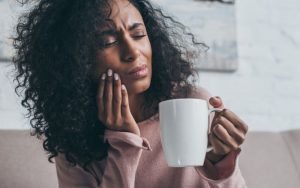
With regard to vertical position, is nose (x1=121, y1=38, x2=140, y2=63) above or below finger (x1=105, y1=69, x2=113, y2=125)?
above

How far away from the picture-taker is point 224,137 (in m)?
0.72

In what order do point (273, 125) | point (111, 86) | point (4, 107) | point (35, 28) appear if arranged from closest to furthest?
1. point (111, 86)
2. point (35, 28)
3. point (4, 107)
4. point (273, 125)

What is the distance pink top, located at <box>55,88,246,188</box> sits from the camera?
2.67 feet

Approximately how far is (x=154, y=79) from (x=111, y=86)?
15 centimetres

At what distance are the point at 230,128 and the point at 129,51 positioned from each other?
22 centimetres

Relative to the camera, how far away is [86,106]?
90 cm

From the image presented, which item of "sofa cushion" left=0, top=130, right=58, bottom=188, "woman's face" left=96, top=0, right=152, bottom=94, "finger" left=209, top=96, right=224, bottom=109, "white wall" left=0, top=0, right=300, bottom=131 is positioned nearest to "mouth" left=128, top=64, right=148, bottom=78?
"woman's face" left=96, top=0, right=152, bottom=94

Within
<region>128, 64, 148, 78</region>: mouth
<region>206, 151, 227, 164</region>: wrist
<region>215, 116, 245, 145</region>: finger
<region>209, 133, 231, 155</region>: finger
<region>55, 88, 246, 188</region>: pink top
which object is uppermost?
<region>128, 64, 148, 78</region>: mouth

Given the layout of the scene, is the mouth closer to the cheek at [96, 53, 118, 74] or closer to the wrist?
the cheek at [96, 53, 118, 74]

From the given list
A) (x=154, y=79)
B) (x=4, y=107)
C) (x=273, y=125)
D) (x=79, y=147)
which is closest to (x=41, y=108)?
(x=79, y=147)

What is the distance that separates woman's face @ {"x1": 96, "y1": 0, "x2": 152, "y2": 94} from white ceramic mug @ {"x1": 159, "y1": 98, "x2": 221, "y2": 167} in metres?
0.14

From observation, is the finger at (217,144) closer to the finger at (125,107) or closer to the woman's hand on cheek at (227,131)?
the woman's hand on cheek at (227,131)

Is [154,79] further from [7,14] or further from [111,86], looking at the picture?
[7,14]

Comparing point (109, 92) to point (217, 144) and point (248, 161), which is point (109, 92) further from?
point (248, 161)
